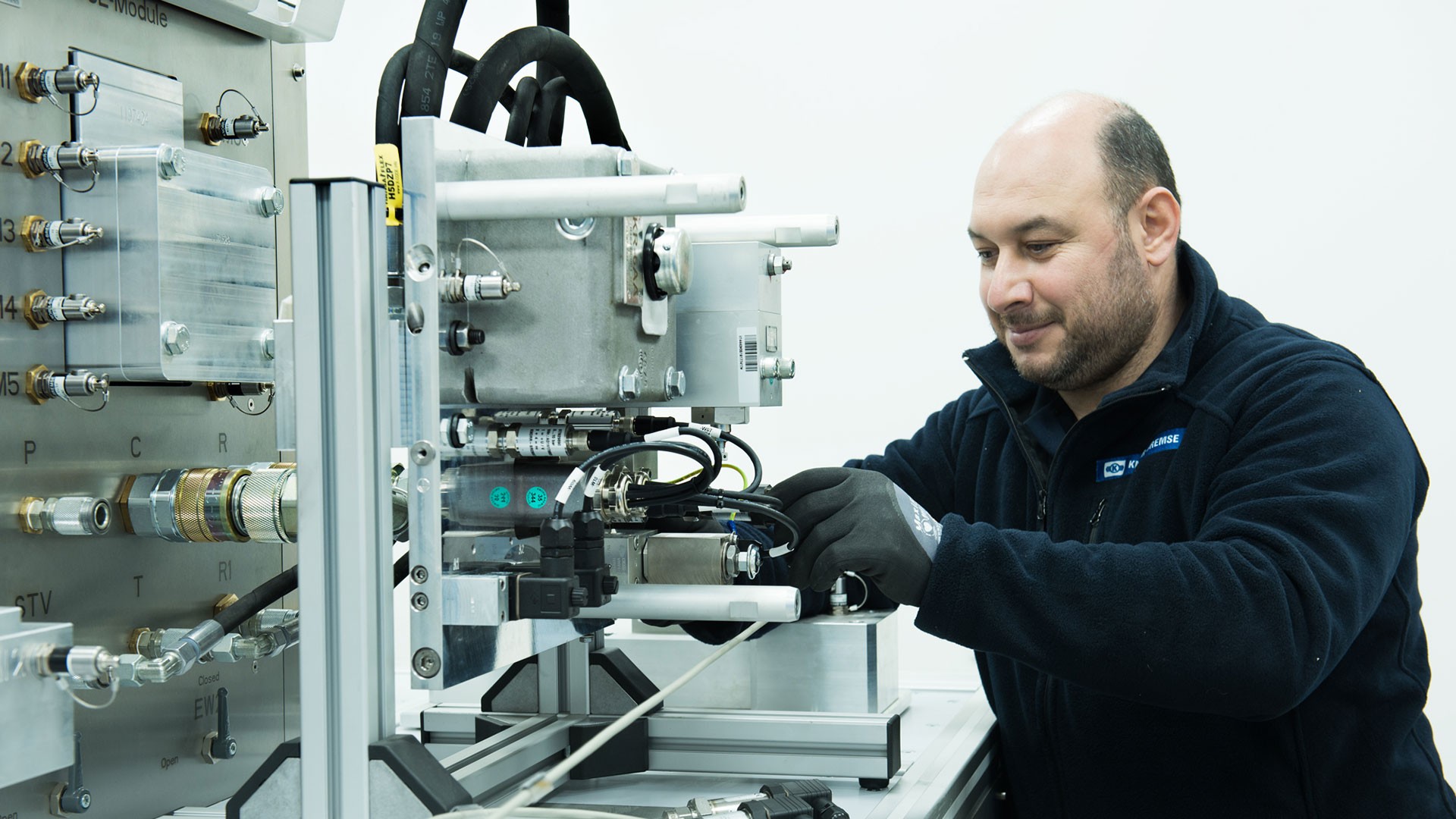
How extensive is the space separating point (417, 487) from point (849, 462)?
3.01ft

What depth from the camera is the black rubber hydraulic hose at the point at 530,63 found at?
1033 millimetres

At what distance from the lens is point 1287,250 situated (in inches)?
98.0

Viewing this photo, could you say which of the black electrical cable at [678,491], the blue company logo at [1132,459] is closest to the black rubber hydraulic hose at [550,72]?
the black electrical cable at [678,491]

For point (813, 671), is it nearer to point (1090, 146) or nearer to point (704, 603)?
point (704, 603)

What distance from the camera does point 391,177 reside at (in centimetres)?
90

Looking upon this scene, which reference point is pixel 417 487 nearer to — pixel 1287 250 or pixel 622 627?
pixel 622 627

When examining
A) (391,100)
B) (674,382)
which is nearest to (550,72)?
(391,100)

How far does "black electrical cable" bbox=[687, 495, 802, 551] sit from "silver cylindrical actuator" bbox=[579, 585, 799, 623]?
7cm

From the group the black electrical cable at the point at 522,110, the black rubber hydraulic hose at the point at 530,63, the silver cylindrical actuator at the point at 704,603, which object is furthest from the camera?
the black electrical cable at the point at 522,110

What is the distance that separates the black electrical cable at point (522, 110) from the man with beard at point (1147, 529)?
1.28 feet

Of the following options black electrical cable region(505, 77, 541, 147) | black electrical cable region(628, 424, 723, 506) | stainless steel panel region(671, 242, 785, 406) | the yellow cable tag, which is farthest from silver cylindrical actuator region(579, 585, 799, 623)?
black electrical cable region(505, 77, 541, 147)

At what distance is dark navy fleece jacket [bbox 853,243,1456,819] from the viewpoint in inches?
43.5

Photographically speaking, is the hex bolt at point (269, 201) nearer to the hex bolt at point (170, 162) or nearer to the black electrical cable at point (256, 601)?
the hex bolt at point (170, 162)

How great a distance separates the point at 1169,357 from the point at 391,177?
2.92 feet
